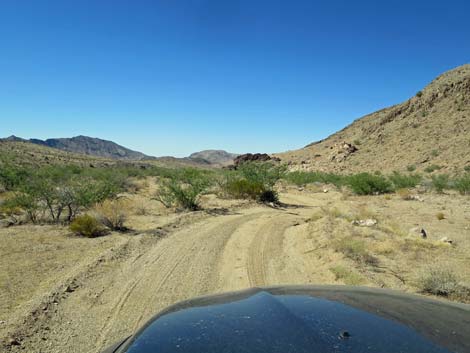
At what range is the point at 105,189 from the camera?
1825 cm

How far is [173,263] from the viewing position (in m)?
10.1

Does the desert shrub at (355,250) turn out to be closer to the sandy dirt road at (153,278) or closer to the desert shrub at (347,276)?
the desert shrub at (347,276)

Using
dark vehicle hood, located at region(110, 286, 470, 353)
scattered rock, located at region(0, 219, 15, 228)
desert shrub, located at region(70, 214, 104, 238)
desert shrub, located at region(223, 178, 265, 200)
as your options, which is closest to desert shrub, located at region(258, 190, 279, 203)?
desert shrub, located at region(223, 178, 265, 200)

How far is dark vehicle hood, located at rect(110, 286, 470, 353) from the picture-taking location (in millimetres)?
2908

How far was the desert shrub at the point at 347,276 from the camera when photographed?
8.49m

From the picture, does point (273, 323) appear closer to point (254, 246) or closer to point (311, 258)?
point (311, 258)

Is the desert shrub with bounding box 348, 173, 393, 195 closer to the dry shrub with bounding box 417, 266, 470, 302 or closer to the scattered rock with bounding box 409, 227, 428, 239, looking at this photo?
the scattered rock with bounding box 409, 227, 428, 239

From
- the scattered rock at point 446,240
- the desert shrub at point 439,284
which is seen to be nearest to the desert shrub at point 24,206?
the desert shrub at point 439,284

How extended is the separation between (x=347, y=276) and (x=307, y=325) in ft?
19.9

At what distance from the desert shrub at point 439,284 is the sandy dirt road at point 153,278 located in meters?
2.56

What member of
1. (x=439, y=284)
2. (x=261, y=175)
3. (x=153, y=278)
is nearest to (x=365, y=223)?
(x=439, y=284)

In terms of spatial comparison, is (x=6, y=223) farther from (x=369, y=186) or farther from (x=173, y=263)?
(x=369, y=186)

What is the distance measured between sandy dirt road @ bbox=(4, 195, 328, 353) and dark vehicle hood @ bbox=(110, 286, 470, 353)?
9.30ft

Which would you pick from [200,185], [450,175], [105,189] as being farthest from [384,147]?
[105,189]
